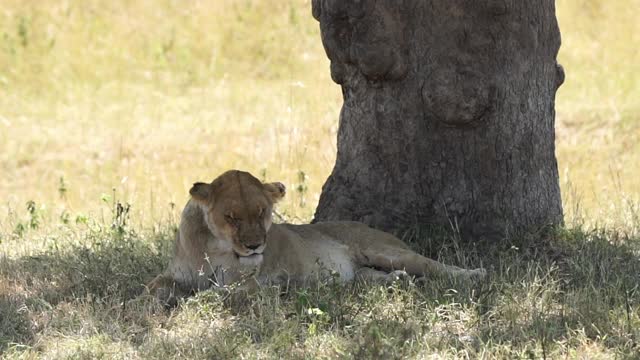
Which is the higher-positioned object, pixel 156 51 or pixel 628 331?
pixel 156 51

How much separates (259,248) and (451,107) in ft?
5.31

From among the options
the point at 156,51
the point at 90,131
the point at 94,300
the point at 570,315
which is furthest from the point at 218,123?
the point at 570,315

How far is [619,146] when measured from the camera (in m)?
12.1

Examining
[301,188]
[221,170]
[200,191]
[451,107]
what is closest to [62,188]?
[301,188]

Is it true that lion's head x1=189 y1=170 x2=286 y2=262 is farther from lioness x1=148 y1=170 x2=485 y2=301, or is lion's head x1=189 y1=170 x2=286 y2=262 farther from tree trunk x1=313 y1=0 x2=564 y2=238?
tree trunk x1=313 y1=0 x2=564 y2=238

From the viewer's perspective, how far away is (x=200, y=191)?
5820 millimetres

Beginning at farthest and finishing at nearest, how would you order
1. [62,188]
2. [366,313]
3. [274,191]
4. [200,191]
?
[62,188] < [274,191] < [200,191] < [366,313]

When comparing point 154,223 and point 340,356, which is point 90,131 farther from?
point 340,356

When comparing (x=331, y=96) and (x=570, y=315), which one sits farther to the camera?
(x=331, y=96)

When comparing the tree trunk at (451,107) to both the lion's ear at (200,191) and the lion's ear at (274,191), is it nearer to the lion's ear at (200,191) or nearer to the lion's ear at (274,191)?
the lion's ear at (274,191)

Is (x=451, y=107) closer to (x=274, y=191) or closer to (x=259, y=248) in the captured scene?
(x=274, y=191)

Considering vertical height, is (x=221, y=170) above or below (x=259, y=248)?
below

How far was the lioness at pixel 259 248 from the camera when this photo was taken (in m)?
5.77

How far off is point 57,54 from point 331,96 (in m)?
3.90
